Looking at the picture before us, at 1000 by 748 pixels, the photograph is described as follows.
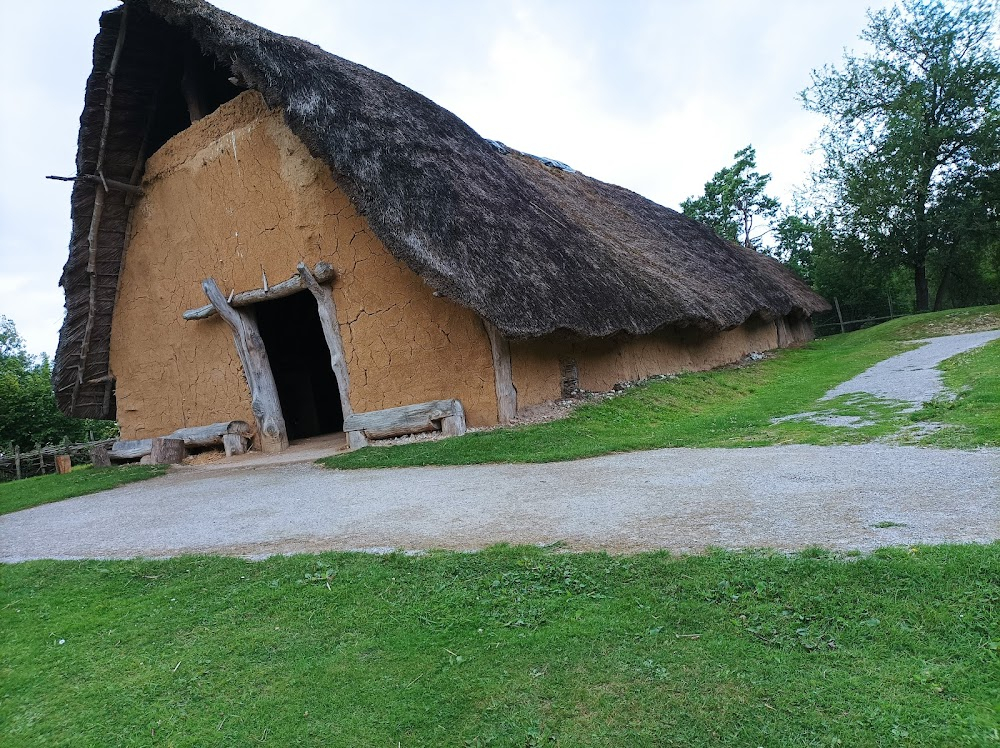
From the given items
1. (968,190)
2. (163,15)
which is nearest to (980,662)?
(163,15)

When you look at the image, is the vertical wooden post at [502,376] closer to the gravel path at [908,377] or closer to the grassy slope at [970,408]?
the grassy slope at [970,408]

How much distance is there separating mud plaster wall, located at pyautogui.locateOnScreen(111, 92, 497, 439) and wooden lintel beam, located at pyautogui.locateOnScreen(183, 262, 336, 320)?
14 cm

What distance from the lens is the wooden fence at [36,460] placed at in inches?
683

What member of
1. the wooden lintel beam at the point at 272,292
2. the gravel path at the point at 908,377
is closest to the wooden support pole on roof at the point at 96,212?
the wooden lintel beam at the point at 272,292

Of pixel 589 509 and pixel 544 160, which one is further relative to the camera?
pixel 544 160

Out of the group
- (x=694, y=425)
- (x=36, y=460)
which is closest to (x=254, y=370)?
(x=694, y=425)

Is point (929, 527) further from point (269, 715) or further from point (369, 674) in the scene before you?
point (269, 715)

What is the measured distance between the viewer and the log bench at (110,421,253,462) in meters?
8.97

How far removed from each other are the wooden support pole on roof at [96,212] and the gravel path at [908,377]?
1094 centimetres

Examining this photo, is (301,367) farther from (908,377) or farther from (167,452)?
(908,377)

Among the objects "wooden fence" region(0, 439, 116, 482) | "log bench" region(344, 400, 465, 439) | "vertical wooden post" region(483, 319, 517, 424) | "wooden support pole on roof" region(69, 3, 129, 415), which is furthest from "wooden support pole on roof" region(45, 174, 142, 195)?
"wooden fence" region(0, 439, 116, 482)

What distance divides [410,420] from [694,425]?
11.3 ft

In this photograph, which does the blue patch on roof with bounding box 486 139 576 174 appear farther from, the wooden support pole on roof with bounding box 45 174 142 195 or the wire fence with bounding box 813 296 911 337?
the wire fence with bounding box 813 296 911 337

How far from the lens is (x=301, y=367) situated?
45.8 ft
